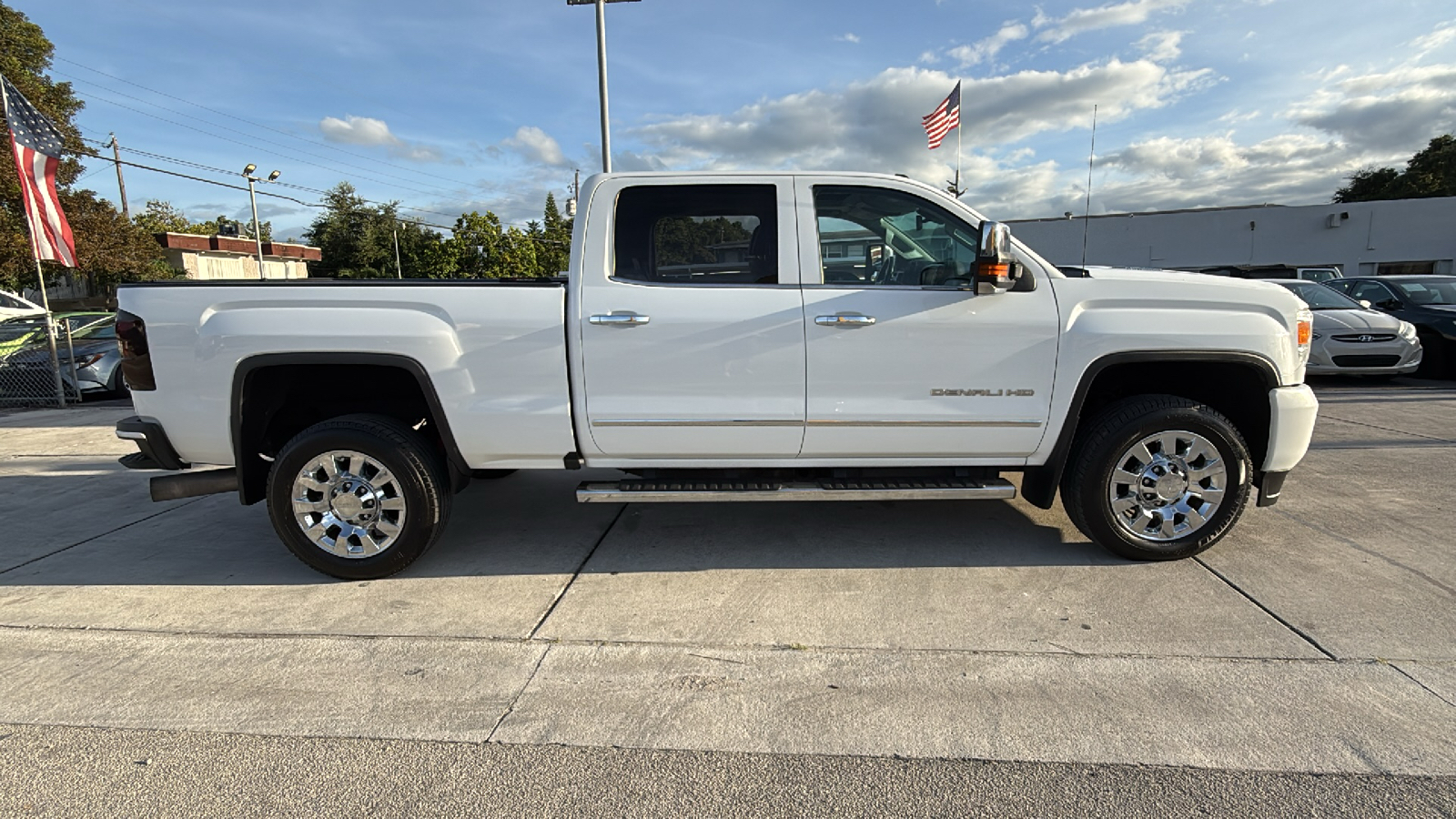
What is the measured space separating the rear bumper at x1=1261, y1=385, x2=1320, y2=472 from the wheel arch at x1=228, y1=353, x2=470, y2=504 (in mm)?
4047

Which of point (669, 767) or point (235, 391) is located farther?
point (235, 391)

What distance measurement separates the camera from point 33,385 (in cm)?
1007

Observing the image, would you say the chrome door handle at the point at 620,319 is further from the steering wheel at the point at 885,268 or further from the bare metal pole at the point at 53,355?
the bare metal pole at the point at 53,355

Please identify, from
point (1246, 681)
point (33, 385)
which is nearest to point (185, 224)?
point (33, 385)

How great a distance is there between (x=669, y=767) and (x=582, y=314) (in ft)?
6.73

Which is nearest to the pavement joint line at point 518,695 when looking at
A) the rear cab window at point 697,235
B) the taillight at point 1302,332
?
the rear cab window at point 697,235

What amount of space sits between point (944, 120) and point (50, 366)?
16.5 metres

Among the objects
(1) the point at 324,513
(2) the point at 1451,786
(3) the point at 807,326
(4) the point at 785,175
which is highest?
(4) the point at 785,175

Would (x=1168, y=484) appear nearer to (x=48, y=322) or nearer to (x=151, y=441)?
(x=151, y=441)

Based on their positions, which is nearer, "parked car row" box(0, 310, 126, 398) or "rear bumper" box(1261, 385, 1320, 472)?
"rear bumper" box(1261, 385, 1320, 472)

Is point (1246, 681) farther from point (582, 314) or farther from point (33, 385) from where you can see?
point (33, 385)

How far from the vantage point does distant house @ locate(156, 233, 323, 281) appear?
91.9 feet

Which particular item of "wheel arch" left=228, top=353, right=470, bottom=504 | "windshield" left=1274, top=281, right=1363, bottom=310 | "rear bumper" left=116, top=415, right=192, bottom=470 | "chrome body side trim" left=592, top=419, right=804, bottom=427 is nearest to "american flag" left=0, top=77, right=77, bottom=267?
"rear bumper" left=116, top=415, right=192, bottom=470

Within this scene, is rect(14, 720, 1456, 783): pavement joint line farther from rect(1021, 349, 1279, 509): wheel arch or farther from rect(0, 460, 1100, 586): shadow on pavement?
rect(1021, 349, 1279, 509): wheel arch
